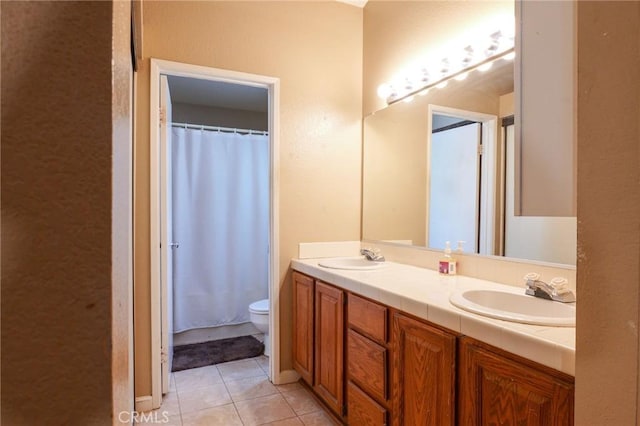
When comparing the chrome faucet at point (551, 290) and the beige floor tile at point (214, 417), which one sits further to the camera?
the beige floor tile at point (214, 417)

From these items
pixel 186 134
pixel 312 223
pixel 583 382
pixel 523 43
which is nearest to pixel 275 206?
pixel 312 223

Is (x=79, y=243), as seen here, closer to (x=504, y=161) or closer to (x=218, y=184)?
(x=504, y=161)

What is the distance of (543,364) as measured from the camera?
91cm

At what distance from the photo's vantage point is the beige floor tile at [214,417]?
6.51 ft

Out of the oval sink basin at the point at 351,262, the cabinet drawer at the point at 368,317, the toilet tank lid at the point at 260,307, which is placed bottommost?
the toilet tank lid at the point at 260,307

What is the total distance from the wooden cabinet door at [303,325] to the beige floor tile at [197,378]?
59 cm

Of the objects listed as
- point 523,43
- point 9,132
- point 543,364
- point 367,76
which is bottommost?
point 543,364

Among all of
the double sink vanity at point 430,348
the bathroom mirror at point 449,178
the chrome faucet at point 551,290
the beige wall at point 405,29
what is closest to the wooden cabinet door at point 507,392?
the double sink vanity at point 430,348

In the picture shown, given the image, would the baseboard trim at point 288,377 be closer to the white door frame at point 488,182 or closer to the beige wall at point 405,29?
the white door frame at point 488,182

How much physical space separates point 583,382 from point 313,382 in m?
1.83

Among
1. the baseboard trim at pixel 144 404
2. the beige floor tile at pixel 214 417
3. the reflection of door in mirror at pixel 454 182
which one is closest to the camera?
the reflection of door in mirror at pixel 454 182

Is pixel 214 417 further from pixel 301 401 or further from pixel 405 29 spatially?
pixel 405 29

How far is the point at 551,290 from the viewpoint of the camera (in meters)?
1.29

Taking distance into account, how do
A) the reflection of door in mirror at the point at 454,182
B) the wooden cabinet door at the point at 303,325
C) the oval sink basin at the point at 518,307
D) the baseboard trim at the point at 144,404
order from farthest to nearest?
the wooden cabinet door at the point at 303,325 → the baseboard trim at the point at 144,404 → the reflection of door in mirror at the point at 454,182 → the oval sink basin at the point at 518,307
